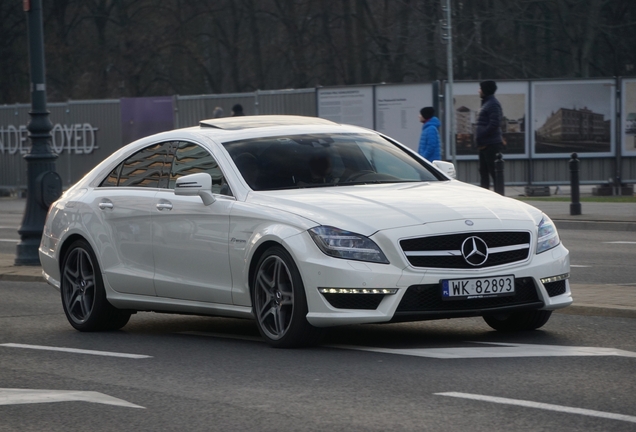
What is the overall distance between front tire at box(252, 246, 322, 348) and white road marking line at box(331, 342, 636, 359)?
39 centimetres

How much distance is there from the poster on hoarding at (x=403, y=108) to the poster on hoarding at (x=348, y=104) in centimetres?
25

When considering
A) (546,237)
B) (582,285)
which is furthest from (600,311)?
(582,285)

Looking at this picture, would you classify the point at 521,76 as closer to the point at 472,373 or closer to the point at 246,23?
the point at 246,23

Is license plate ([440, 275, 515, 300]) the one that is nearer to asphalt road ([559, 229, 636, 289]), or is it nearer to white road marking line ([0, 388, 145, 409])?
white road marking line ([0, 388, 145, 409])

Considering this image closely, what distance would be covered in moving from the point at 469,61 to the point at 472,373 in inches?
1362

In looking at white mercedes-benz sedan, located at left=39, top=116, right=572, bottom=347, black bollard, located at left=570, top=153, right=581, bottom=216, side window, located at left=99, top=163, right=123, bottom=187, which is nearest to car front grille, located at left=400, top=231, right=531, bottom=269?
white mercedes-benz sedan, located at left=39, top=116, right=572, bottom=347

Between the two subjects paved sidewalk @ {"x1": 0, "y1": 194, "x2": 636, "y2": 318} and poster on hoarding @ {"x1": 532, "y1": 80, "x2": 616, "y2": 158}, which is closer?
paved sidewalk @ {"x1": 0, "y1": 194, "x2": 636, "y2": 318}

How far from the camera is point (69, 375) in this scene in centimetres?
751

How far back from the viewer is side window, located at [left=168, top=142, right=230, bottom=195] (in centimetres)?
891

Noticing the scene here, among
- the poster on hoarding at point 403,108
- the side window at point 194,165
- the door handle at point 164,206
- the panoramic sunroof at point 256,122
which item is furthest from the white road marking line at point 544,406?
the poster on hoarding at point 403,108

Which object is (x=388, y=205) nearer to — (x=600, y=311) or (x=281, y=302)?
(x=281, y=302)

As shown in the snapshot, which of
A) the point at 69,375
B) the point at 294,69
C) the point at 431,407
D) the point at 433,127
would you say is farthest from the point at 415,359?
the point at 294,69

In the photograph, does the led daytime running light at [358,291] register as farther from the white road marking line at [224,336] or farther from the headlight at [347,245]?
the white road marking line at [224,336]

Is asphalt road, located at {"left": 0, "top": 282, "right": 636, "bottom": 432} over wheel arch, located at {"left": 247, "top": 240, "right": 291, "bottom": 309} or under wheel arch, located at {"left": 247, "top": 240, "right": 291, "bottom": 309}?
under
